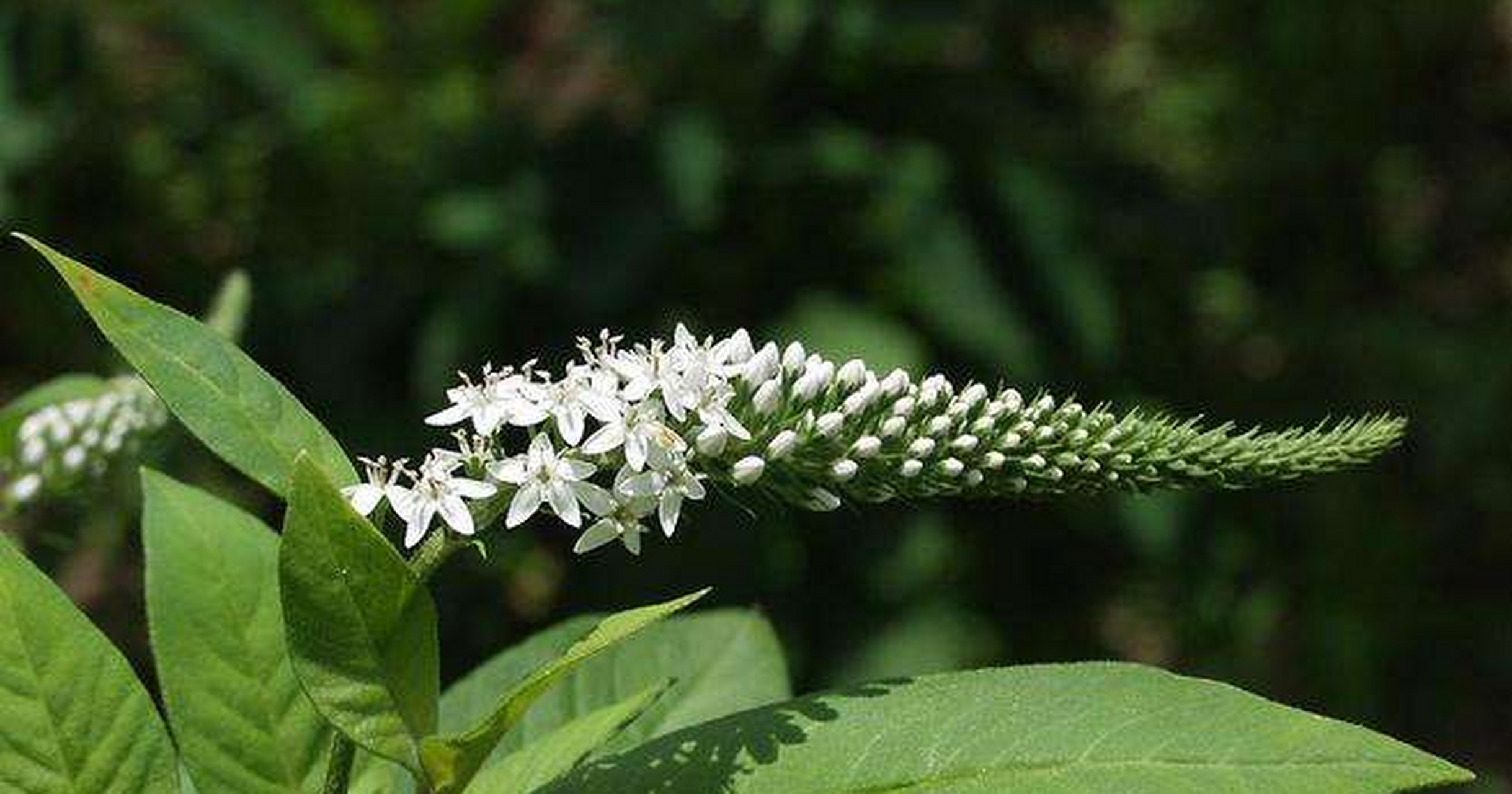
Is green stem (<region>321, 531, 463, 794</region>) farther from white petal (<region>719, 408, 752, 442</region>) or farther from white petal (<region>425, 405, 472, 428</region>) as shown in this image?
white petal (<region>719, 408, 752, 442</region>)

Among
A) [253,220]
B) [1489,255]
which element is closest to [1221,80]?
[1489,255]

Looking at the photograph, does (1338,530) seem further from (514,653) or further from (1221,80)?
(514,653)

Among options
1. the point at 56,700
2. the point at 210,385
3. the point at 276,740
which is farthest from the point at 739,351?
the point at 56,700

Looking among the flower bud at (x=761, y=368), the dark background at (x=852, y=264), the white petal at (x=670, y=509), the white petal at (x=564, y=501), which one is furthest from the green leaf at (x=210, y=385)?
the dark background at (x=852, y=264)

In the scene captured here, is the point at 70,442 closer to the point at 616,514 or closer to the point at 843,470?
the point at 616,514

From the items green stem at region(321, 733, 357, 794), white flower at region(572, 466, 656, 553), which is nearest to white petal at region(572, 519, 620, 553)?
white flower at region(572, 466, 656, 553)
